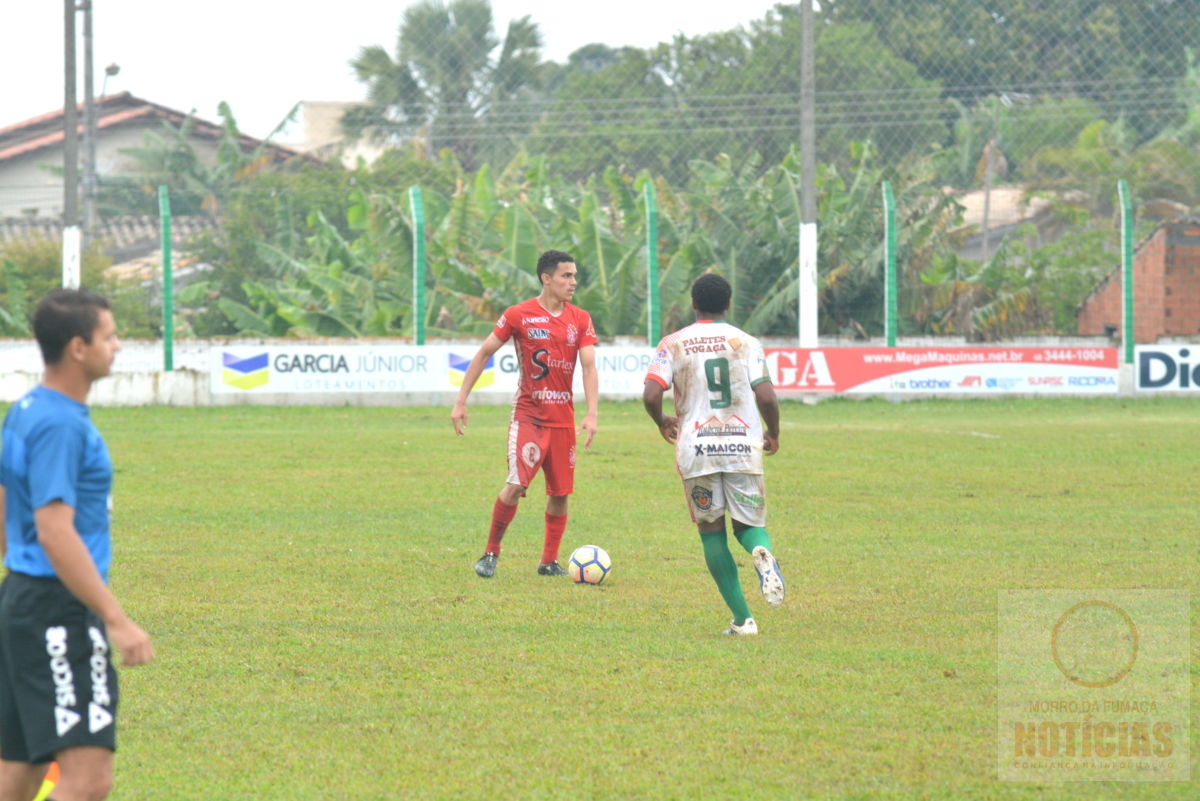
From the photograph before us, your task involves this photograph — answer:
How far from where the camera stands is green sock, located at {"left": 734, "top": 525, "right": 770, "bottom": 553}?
23.3 feet

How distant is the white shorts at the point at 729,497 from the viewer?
23.7 ft

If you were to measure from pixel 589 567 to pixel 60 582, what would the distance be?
17.3ft

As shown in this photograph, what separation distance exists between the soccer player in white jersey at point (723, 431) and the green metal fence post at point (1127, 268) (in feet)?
65.5

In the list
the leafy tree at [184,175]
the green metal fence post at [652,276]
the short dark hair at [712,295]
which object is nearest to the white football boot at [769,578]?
the short dark hair at [712,295]

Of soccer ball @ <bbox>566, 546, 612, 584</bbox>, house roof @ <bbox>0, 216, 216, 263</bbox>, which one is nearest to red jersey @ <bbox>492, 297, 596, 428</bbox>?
soccer ball @ <bbox>566, 546, 612, 584</bbox>

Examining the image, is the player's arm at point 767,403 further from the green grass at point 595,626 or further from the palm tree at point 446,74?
the palm tree at point 446,74

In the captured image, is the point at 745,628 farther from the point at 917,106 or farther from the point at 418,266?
the point at 917,106

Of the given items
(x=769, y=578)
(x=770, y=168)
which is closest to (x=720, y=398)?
(x=769, y=578)

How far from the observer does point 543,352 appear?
9234 millimetres

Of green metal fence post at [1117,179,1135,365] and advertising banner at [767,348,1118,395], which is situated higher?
green metal fence post at [1117,179,1135,365]

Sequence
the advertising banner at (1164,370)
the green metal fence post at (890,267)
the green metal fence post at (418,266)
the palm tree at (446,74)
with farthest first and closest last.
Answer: the palm tree at (446,74) < the green metal fence post at (890,267) < the advertising banner at (1164,370) < the green metal fence post at (418,266)

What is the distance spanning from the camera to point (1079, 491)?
13.3 meters

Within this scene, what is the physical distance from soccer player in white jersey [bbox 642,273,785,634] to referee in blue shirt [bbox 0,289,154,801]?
384 cm

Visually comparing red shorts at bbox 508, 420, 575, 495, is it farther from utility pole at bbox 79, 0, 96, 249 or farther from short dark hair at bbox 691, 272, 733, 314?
utility pole at bbox 79, 0, 96, 249
